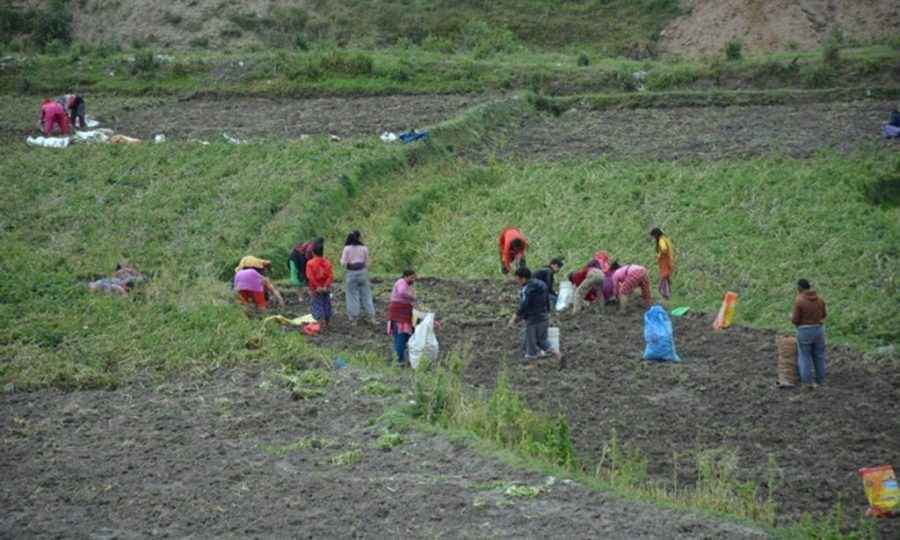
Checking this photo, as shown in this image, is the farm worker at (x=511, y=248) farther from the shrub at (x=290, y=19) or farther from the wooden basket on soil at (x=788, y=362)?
the shrub at (x=290, y=19)

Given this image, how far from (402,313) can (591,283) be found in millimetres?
3427

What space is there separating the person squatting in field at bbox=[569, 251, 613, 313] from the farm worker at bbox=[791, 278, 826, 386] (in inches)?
158

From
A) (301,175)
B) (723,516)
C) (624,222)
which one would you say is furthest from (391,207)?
(723,516)

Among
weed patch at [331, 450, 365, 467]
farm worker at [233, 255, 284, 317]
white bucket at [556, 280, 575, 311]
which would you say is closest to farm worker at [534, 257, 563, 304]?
white bucket at [556, 280, 575, 311]

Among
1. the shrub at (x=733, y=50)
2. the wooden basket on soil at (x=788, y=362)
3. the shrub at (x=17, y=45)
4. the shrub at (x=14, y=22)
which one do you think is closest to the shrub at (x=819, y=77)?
the shrub at (x=733, y=50)

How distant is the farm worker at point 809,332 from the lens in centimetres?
1748

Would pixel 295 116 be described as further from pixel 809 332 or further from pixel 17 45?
pixel 809 332

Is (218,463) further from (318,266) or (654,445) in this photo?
(318,266)

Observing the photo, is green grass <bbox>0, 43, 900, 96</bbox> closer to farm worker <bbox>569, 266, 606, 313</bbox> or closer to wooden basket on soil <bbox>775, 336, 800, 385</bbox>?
farm worker <bbox>569, 266, 606, 313</bbox>

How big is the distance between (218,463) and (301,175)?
46.3ft

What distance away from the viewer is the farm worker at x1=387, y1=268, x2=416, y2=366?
62.7ft

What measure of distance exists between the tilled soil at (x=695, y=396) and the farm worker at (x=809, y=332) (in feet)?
0.90

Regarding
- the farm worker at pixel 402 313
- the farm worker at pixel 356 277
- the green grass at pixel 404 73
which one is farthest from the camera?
the green grass at pixel 404 73

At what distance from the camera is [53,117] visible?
33.1 metres
